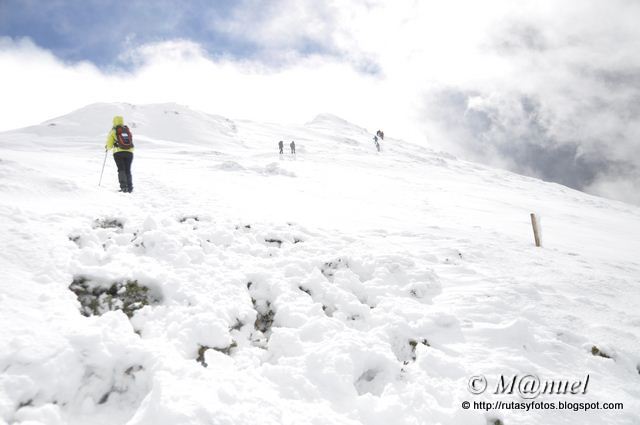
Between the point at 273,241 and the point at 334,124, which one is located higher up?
the point at 334,124

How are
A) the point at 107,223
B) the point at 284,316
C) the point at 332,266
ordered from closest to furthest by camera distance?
the point at 284,316
the point at 332,266
the point at 107,223

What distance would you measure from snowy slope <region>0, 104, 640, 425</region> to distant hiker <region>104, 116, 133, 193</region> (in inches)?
53.9

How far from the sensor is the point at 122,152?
11.1 meters

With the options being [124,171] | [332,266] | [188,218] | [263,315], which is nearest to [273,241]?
[332,266]

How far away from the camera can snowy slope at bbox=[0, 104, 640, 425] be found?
3883 mm

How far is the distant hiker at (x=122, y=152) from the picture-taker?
11031mm

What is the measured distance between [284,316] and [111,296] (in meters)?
2.48

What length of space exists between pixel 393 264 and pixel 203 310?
11.8ft

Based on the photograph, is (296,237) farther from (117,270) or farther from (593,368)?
(593,368)

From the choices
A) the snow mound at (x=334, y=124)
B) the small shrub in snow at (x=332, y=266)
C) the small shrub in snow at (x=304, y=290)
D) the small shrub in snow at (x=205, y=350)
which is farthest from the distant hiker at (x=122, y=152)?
the snow mound at (x=334, y=124)

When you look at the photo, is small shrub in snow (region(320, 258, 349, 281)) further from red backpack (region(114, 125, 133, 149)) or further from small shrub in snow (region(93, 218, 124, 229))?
red backpack (region(114, 125, 133, 149))

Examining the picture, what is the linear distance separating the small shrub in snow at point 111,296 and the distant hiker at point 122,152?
20.8 feet

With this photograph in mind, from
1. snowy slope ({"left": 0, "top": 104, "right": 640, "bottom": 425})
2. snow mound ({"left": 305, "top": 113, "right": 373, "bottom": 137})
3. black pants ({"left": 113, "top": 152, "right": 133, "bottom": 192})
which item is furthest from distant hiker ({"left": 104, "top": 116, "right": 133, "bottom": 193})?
snow mound ({"left": 305, "top": 113, "right": 373, "bottom": 137})

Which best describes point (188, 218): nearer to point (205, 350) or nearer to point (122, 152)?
point (122, 152)
